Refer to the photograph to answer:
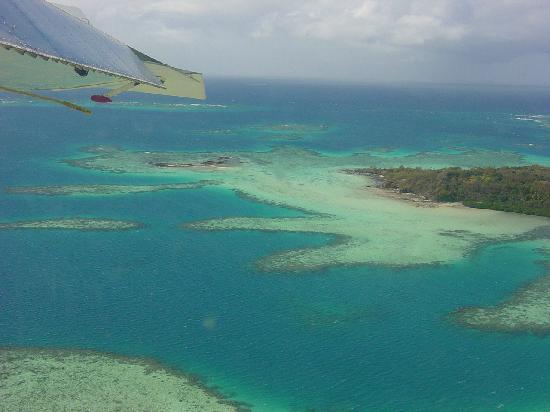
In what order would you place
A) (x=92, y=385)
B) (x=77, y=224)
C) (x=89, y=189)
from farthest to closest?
(x=89, y=189), (x=77, y=224), (x=92, y=385)

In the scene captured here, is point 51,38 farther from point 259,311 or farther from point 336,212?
point 336,212

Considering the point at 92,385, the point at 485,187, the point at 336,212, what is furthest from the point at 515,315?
the point at 485,187

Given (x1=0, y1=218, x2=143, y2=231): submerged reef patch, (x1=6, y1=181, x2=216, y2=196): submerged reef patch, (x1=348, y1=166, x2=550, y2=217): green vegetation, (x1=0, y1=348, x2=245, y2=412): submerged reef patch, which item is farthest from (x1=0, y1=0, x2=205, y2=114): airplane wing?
(x1=348, y1=166, x2=550, y2=217): green vegetation

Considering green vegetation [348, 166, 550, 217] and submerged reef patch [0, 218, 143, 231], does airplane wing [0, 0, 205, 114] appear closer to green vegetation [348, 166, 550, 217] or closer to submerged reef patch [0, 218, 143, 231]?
submerged reef patch [0, 218, 143, 231]

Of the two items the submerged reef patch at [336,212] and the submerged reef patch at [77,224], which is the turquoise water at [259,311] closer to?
the submerged reef patch at [77,224]

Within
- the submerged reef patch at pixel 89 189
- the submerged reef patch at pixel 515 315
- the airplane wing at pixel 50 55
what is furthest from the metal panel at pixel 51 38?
the submerged reef patch at pixel 89 189
